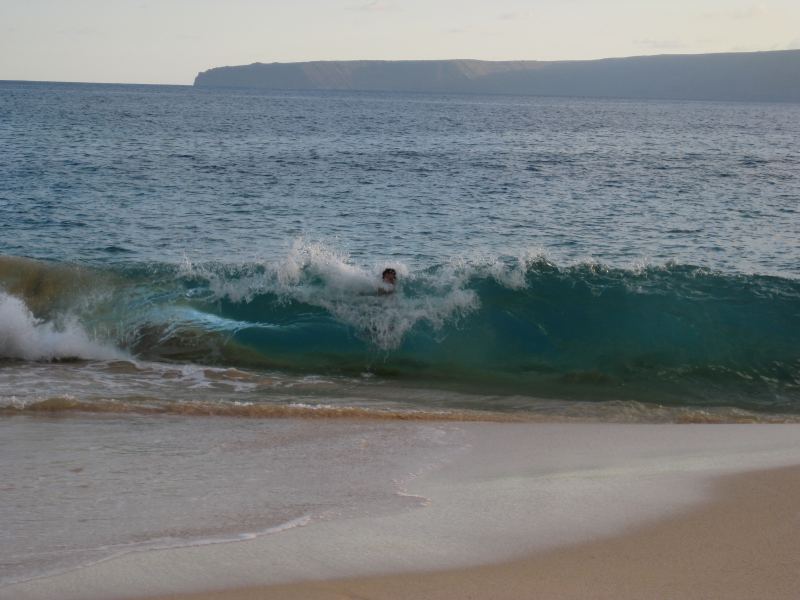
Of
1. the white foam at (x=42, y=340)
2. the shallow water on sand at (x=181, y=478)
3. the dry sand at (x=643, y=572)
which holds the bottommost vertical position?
the white foam at (x=42, y=340)

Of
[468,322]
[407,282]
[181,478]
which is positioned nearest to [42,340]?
[407,282]

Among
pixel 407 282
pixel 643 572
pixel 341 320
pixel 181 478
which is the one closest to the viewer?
pixel 643 572

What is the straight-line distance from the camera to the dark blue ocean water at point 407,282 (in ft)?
37.4

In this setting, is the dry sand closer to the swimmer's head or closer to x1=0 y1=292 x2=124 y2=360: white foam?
x1=0 y1=292 x2=124 y2=360: white foam

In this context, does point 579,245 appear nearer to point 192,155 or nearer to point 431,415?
point 431,415

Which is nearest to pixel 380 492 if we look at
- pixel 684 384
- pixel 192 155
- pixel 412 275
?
pixel 684 384

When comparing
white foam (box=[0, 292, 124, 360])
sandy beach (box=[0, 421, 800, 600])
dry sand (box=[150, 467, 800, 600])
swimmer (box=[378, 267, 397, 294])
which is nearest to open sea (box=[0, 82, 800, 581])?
white foam (box=[0, 292, 124, 360])

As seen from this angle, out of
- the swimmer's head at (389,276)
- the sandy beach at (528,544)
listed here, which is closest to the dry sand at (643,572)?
the sandy beach at (528,544)

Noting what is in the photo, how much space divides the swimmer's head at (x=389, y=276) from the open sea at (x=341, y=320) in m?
0.18

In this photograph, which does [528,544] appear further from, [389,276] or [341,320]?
[389,276]

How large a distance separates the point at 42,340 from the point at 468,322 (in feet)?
19.6

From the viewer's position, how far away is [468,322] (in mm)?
13133

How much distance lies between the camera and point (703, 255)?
58.5ft

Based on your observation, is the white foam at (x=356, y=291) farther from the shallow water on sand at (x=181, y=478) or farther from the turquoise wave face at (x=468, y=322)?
the shallow water on sand at (x=181, y=478)
